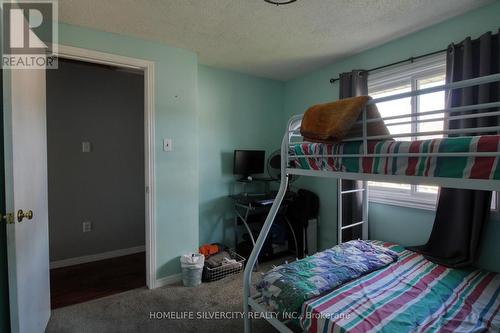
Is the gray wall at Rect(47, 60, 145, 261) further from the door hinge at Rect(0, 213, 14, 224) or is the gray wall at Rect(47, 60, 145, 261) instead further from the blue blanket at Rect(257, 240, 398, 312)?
the blue blanket at Rect(257, 240, 398, 312)

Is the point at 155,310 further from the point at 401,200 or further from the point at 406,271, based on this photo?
the point at 401,200

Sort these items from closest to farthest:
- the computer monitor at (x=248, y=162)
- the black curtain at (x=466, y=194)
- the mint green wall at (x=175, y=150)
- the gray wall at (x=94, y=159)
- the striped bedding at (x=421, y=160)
Answer: 1. the striped bedding at (x=421, y=160)
2. the black curtain at (x=466, y=194)
3. the mint green wall at (x=175, y=150)
4. the gray wall at (x=94, y=159)
5. the computer monitor at (x=248, y=162)

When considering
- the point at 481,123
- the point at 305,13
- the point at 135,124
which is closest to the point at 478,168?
the point at 481,123

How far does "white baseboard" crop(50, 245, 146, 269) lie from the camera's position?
2998 mm

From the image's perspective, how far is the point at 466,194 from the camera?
1.93 meters

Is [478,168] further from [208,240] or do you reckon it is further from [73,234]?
[73,234]

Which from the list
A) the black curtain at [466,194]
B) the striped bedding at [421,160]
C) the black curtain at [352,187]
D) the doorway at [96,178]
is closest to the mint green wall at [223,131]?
the doorway at [96,178]

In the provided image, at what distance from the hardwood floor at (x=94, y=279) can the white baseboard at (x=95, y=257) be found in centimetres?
7

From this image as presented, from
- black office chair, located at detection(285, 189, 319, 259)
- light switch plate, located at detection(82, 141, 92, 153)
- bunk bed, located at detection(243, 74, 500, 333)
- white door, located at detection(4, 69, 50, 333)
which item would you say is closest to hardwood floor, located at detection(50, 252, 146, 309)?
white door, located at detection(4, 69, 50, 333)

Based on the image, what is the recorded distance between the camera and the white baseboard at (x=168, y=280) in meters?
2.53

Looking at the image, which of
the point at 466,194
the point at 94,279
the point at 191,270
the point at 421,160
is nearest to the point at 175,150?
the point at 191,270

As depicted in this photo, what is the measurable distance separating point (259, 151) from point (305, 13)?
174 centimetres

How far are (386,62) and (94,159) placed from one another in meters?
3.43
